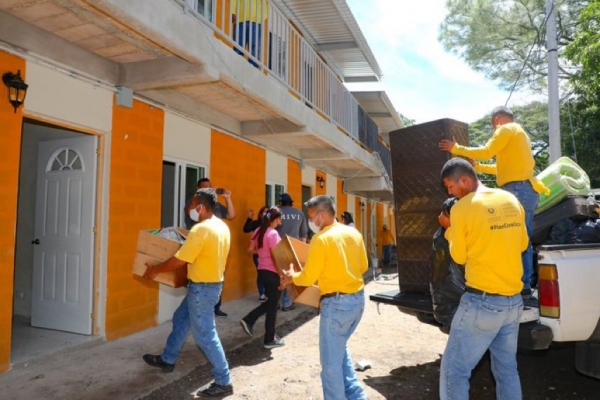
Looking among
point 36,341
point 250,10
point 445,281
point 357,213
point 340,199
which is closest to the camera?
point 445,281

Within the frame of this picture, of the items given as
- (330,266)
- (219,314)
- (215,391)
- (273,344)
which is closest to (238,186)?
(219,314)

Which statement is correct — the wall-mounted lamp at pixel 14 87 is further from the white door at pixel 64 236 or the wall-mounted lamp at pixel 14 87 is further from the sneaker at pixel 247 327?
the sneaker at pixel 247 327

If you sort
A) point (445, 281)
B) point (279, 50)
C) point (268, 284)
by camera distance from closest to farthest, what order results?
point (445, 281)
point (268, 284)
point (279, 50)

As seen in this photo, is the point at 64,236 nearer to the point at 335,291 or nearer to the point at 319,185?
the point at 335,291

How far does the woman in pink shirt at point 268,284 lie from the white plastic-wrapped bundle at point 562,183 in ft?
9.42

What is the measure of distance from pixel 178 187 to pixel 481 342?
4.85m

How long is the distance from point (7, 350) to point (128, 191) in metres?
2.07

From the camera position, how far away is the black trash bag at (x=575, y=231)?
3.98 meters

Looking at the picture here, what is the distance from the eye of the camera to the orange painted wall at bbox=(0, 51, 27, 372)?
402cm

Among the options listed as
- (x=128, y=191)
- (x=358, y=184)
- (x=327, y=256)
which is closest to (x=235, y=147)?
(x=128, y=191)

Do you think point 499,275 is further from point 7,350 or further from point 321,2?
point 321,2

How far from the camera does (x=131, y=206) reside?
5.45 metres

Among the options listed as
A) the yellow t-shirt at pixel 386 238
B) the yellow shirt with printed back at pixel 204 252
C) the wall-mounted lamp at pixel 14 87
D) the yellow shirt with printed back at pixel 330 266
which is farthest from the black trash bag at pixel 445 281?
the yellow t-shirt at pixel 386 238

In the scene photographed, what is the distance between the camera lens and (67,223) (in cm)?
530
